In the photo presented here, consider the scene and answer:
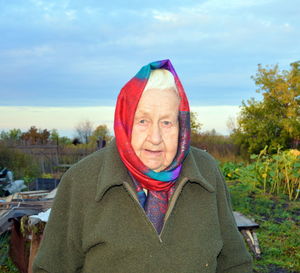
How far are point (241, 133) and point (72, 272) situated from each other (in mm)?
26505

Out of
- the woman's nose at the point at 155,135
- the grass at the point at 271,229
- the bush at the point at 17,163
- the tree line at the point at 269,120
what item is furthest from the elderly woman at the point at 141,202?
the tree line at the point at 269,120

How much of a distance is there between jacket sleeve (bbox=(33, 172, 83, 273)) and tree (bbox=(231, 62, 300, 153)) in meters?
25.5

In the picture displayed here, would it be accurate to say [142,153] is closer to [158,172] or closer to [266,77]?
[158,172]

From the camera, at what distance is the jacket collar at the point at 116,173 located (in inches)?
72.0

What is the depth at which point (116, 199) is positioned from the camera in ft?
6.11

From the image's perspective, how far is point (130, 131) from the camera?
5.96ft

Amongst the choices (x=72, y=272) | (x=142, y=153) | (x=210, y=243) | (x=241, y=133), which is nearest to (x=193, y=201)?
(x=210, y=243)

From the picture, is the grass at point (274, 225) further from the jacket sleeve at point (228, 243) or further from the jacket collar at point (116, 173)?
the jacket collar at point (116, 173)

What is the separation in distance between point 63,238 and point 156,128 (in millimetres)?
740

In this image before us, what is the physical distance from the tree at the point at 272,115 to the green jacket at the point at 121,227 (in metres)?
25.4

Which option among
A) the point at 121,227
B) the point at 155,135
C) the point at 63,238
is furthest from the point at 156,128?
the point at 63,238

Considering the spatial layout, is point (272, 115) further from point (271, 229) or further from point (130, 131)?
point (130, 131)

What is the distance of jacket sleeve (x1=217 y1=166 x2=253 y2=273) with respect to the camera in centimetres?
201

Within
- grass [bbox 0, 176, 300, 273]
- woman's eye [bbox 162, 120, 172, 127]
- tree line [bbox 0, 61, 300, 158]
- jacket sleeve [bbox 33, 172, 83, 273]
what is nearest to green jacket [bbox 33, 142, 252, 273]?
jacket sleeve [bbox 33, 172, 83, 273]
